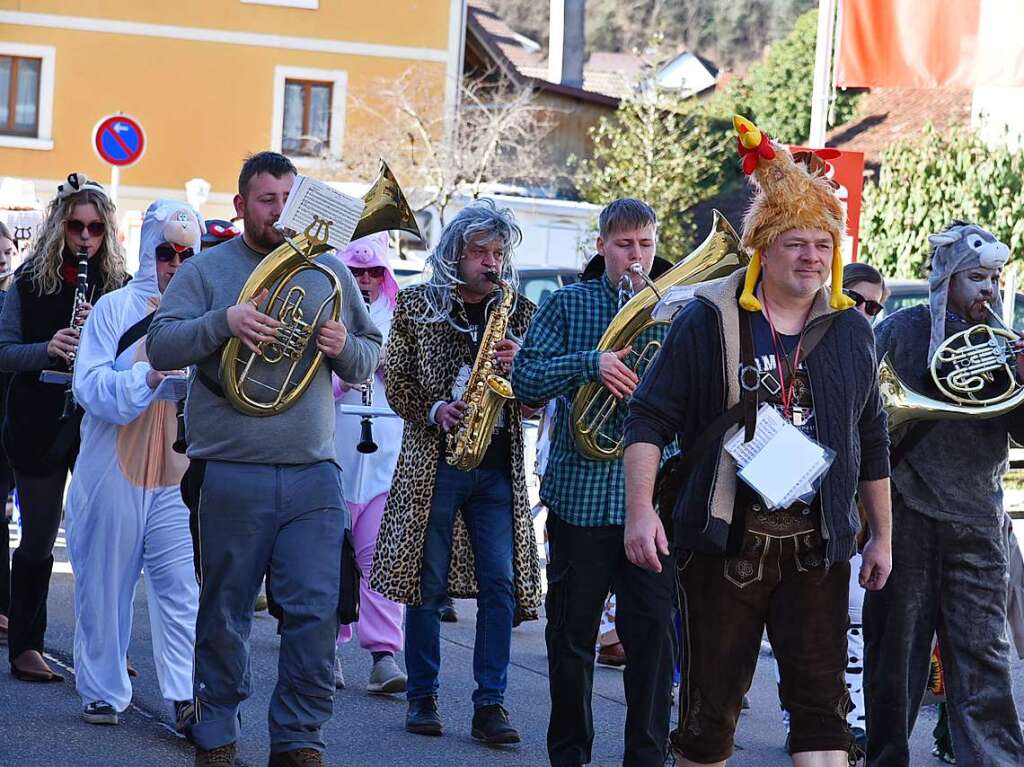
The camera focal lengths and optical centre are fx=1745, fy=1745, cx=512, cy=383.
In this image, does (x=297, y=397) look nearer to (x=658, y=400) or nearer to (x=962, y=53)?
(x=658, y=400)

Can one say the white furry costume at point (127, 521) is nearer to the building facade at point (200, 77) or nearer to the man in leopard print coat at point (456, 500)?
the man in leopard print coat at point (456, 500)

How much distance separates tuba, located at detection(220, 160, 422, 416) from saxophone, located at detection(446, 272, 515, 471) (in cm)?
103

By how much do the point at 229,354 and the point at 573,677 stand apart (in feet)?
5.17

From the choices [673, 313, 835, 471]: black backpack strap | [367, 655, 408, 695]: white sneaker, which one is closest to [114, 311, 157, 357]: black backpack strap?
[367, 655, 408, 695]: white sneaker

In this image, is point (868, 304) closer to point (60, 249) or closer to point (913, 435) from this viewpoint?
point (913, 435)

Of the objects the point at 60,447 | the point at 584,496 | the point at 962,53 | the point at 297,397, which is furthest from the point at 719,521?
the point at 962,53

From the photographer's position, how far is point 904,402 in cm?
589

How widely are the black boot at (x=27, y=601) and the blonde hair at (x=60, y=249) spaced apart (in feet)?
3.70

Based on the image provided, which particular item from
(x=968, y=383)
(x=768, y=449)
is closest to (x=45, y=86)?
(x=968, y=383)

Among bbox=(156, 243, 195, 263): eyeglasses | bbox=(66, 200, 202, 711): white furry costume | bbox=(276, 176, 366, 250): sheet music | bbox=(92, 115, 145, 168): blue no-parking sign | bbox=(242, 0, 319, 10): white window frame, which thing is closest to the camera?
bbox=(276, 176, 366, 250): sheet music

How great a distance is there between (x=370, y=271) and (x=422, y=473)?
1.73m

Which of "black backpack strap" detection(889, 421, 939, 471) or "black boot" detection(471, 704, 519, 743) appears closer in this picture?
"black backpack strap" detection(889, 421, 939, 471)

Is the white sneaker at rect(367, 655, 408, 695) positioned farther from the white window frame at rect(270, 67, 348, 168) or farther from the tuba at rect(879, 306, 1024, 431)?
the white window frame at rect(270, 67, 348, 168)

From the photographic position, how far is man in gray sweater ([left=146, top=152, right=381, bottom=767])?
18.3 ft
